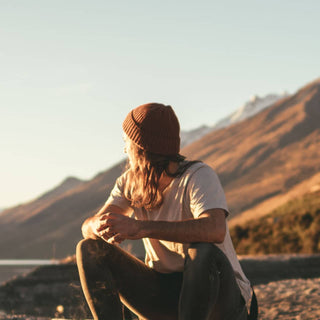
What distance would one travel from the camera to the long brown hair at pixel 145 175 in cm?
282

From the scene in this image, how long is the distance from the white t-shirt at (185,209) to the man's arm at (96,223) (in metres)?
0.14

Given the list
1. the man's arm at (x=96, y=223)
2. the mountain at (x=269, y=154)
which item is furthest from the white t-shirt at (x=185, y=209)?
the mountain at (x=269, y=154)

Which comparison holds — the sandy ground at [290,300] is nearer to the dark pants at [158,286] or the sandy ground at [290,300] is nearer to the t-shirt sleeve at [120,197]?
the dark pants at [158,286]

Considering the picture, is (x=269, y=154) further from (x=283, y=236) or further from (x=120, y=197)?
(x=120, y=197)

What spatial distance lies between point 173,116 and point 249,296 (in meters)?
1.00

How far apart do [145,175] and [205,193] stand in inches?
15.7

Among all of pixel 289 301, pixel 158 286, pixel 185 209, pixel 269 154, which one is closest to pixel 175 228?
pixel 185 209

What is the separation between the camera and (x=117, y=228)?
2.75 m

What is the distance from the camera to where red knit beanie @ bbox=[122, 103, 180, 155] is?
2881mm

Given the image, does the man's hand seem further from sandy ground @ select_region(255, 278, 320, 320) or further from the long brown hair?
sandy ground @ select_region(255, 278, 320, 320)

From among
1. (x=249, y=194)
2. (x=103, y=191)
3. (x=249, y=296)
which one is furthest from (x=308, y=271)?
(x=103, y=191)

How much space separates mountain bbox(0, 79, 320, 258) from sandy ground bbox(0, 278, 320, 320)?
5240cm

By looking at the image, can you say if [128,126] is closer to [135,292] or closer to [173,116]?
[173,116]

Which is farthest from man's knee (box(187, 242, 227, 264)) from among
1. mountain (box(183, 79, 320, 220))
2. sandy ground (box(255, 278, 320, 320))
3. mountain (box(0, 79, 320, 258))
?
mountain (box(183, 79, 320, 220))
